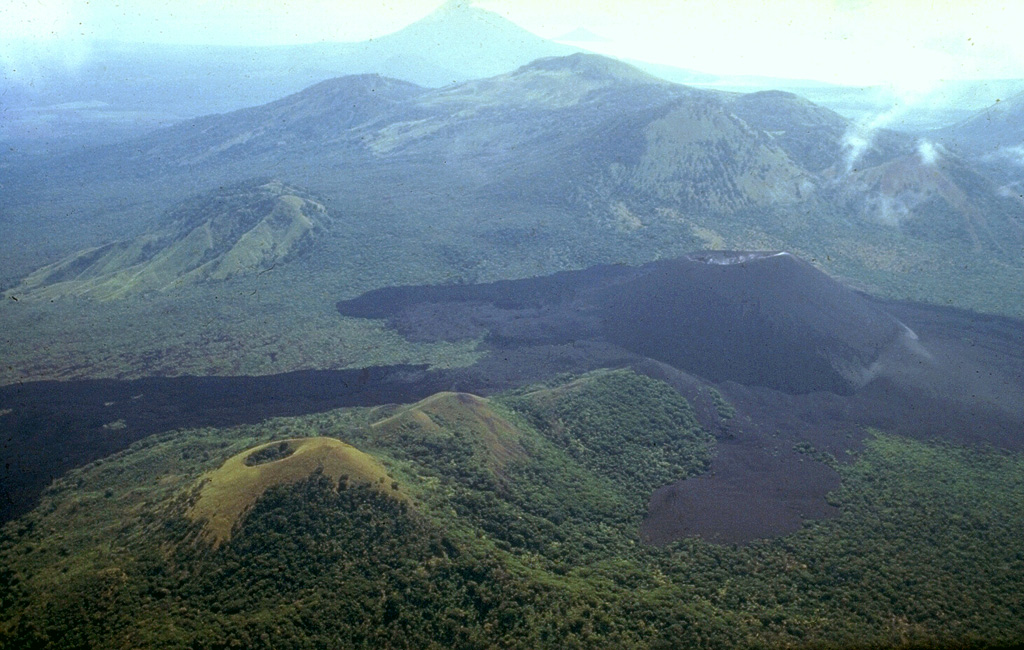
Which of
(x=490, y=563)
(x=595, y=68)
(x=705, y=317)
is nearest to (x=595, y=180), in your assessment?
(x=705, y=317)

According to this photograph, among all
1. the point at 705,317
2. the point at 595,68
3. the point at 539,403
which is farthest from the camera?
the point at 595,68

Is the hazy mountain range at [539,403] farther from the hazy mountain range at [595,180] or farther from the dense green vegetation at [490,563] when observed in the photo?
the hazy mountain range at [595,180]

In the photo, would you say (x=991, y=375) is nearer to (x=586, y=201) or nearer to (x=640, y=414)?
(x=640, y=414)

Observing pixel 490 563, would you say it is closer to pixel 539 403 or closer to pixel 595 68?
→ pixel 539 403

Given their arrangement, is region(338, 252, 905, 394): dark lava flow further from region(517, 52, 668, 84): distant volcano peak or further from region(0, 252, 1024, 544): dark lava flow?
region(517, 52, 668, 84): distant volcano peak

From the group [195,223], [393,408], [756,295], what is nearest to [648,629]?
[393,408]
